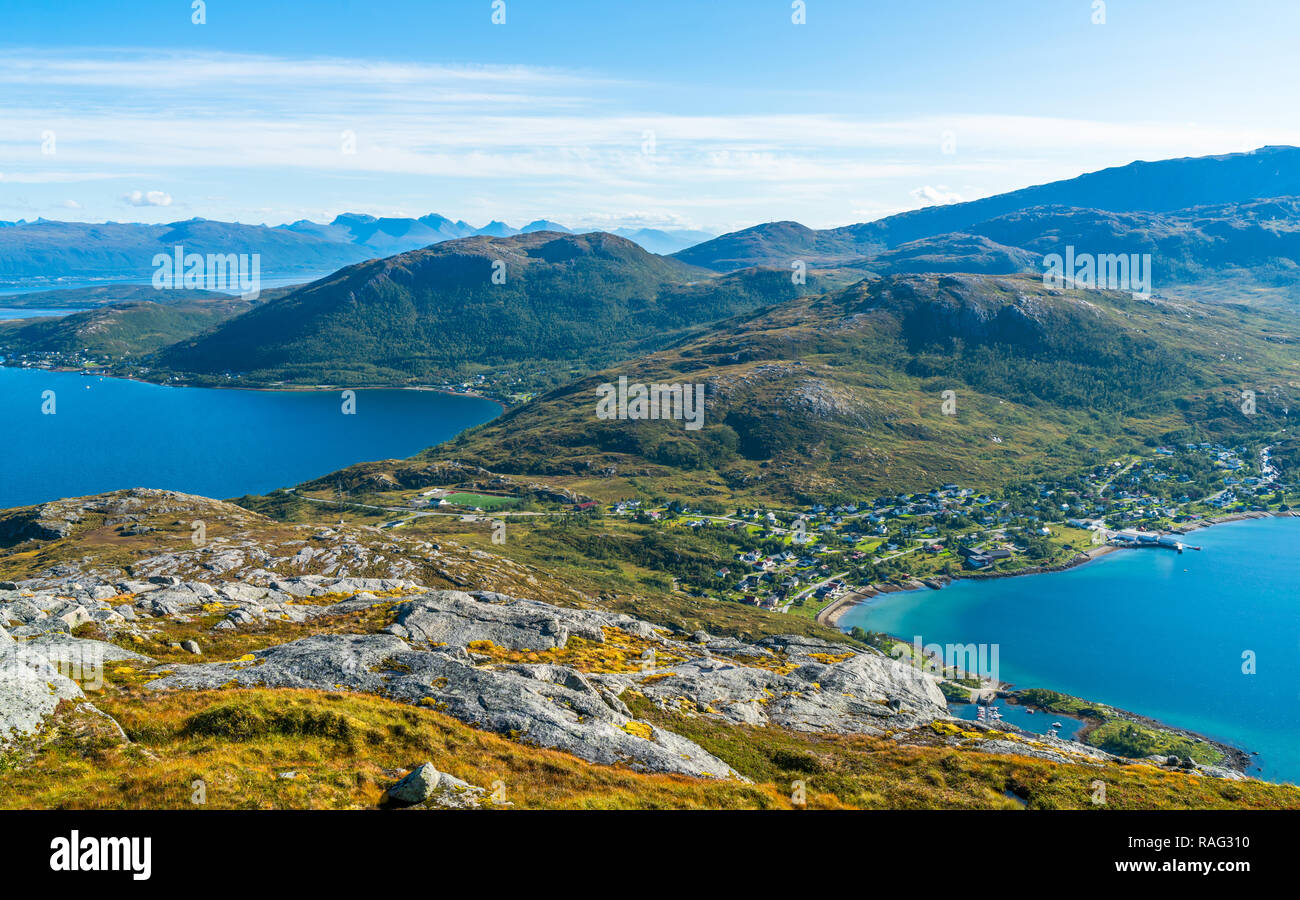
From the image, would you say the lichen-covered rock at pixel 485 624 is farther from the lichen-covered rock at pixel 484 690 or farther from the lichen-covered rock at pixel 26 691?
the lichen-covered rock at pixel 26 691

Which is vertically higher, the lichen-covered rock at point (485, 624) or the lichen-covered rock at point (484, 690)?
the lichen-covered rock at point (484, 690)

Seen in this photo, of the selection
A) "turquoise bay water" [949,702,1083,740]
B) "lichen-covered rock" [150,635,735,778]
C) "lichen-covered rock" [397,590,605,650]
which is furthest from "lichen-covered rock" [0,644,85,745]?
"turquoise bay water" [949,702,1083,740]

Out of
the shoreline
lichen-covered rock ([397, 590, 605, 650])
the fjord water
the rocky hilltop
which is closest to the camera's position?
the rocky hilltop

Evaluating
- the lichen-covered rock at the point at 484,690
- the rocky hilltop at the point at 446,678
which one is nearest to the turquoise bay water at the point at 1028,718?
the rocky hilltop at the point at 446,678

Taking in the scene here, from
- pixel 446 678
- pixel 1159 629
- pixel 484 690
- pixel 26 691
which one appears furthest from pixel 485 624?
pixel 1159 629

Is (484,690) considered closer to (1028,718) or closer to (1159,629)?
(1028,718)

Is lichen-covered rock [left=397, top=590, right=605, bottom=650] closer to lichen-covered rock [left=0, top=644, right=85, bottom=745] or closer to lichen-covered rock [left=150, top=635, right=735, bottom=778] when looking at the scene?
lichen-covered rock [left=150, top=635, right=735, bottom=778]

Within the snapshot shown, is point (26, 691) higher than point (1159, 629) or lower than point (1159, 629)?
higher

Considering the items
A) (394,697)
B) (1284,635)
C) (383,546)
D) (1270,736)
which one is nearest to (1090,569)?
(1284,635)
